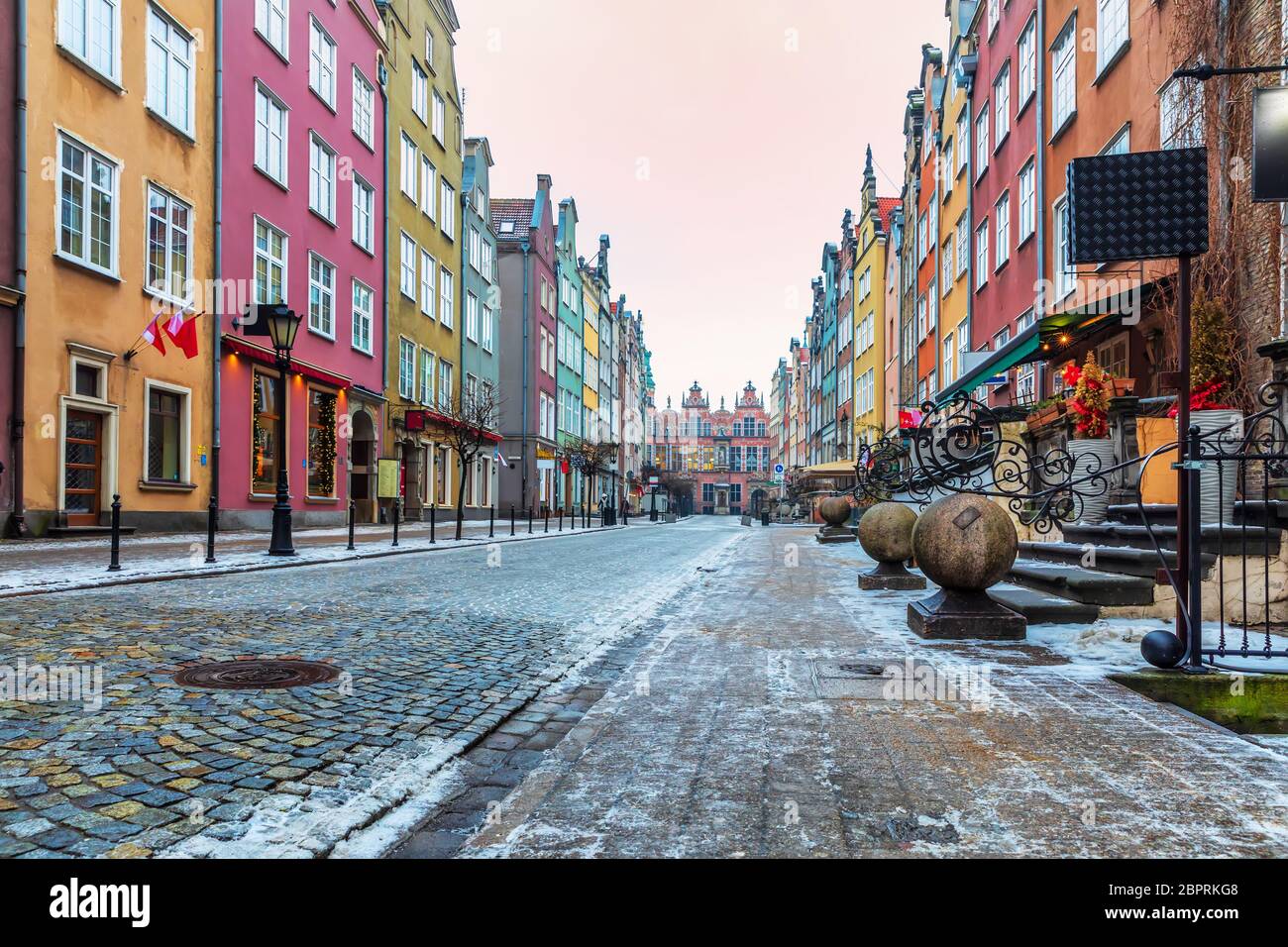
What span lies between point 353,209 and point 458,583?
20.0 metres

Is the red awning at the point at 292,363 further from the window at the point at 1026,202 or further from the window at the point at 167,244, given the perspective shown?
the window at the point at 1026,202

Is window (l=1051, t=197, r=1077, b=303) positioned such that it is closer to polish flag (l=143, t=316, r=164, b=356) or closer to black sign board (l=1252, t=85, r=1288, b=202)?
black sign board (l=1252, t=85, r=1288, b=202)

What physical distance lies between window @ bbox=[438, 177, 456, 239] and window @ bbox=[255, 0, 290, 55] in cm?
1189

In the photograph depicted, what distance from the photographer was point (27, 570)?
934cm

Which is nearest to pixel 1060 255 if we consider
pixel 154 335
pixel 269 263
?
pixel 154 335

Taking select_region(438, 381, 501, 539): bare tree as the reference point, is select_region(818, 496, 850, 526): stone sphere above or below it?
below

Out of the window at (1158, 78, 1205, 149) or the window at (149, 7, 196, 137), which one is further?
the window at (149, 7, 196, 137)

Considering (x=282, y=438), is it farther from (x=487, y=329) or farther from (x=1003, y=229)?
(x=487, y=329)

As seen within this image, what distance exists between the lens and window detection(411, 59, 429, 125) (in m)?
31.6

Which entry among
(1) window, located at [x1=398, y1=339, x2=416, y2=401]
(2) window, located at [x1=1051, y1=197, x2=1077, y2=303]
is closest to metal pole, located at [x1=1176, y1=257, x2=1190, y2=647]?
(2) window, located at [x1=1051, y1=197, x2=1077, y2=303]

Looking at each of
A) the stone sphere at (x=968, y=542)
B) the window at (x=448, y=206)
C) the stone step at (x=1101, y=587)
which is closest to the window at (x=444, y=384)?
the window at (x=448, y=206)

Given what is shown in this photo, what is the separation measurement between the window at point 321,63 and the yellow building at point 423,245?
399 centimetres

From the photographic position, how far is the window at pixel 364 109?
88.7 ft

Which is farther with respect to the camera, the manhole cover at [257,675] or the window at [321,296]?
the window at [321,296]
